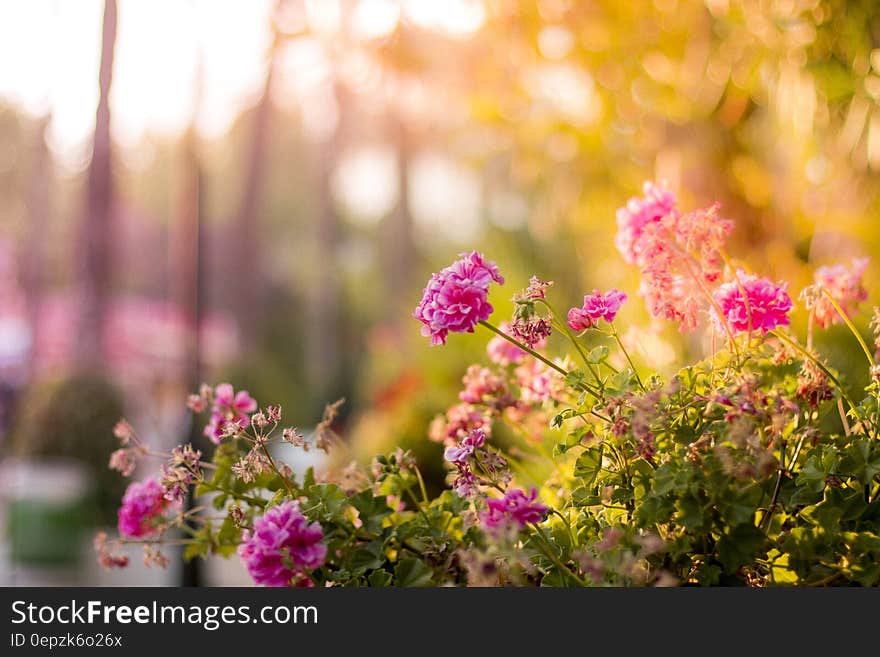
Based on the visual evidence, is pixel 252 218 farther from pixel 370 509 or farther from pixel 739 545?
pixel 739 545

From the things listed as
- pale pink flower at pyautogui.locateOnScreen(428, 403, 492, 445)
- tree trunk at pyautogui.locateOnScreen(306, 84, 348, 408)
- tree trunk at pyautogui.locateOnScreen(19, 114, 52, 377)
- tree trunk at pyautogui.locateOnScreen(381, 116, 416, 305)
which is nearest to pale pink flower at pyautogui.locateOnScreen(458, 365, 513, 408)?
pale pink flower at pyautogui.locateOnScreen(428, 403, 492, 445)

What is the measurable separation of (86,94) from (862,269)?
562 centimetres

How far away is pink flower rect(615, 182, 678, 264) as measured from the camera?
3.93ft

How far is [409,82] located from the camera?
11.9 m

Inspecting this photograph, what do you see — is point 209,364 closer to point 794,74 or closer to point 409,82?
point 409,82

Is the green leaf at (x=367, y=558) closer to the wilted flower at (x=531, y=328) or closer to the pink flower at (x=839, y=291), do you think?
the wilted flower at (x=531, y=328)

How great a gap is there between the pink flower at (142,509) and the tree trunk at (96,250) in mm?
4890

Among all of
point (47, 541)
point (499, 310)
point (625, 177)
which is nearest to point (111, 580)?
point (47, 541)

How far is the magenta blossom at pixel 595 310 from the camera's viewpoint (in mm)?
1019

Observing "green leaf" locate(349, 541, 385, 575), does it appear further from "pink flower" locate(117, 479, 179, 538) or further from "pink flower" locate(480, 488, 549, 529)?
"pink flower" locate(117, 479, 179, 538)

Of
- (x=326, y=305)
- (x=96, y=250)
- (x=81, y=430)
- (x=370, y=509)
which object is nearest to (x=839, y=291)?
(x=370, y=509)

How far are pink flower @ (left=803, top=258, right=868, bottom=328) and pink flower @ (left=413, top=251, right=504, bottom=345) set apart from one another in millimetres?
434

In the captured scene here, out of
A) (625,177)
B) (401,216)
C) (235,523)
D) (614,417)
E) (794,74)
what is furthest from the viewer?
(401,216)

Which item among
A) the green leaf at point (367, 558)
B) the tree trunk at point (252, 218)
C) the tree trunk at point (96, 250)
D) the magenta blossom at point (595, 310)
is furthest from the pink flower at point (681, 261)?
the tree trunk at point (252, 218)
